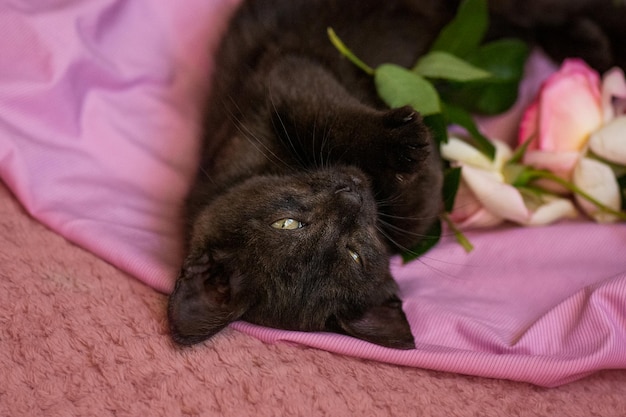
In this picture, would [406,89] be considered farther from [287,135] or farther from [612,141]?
[612,141]

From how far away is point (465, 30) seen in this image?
1.39m

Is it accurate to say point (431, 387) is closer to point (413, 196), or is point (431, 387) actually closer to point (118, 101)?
point (413, 196)

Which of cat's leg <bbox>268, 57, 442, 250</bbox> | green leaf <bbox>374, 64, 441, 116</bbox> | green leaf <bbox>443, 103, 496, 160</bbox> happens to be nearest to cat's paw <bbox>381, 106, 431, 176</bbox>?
cat's leg <bbox>268, 57, 442, 250</bbox>

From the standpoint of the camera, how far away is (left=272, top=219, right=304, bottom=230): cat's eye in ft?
3.58

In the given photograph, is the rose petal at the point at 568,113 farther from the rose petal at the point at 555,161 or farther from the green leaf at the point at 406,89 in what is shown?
the green leaf at the point at 406,89

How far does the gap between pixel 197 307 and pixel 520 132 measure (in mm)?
928

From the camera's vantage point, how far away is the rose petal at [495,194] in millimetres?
1307

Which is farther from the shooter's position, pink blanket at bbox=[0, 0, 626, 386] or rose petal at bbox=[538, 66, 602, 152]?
rose petal at bbox=[538, 66, 602, 152]

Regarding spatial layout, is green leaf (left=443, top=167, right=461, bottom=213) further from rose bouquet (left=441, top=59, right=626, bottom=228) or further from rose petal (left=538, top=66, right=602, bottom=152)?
rose petal (left=538, top=66, right=602, bottom=152)

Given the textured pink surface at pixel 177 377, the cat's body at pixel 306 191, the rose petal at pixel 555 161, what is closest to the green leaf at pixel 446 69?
the cat's body at pixel 306 191

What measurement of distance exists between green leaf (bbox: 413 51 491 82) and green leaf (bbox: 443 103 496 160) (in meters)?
0.08

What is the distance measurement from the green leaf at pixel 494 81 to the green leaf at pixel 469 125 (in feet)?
0.28

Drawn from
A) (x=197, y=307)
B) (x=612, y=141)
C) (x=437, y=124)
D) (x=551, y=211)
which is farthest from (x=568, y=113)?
(x=197, y=307)

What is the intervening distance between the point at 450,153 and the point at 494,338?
453mm
